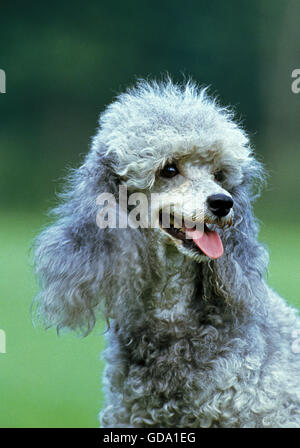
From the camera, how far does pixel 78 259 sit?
2082 millimetres

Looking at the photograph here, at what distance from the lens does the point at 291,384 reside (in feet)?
6.97

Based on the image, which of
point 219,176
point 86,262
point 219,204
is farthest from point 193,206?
point 86,262

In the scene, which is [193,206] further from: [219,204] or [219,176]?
[219,176]

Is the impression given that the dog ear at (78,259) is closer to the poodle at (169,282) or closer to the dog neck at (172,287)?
the poodle at (169,282)

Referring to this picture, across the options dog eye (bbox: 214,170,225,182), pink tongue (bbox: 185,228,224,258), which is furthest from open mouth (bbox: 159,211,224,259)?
dog eye (bbox: 214,170,225,182)

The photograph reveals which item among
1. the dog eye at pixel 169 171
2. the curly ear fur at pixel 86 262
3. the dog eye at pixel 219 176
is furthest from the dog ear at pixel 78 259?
the dog eye at pixel 219 176

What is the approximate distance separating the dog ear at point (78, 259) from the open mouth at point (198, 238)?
0.15m

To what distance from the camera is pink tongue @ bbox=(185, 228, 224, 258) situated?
2018 mm

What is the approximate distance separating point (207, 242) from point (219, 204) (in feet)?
0.35

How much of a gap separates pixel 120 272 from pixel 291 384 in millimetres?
512

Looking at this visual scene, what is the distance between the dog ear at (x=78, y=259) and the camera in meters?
2.08

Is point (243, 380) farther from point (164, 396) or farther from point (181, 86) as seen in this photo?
point (181, 86)

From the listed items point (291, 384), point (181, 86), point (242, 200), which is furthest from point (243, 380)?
point (181, 86)

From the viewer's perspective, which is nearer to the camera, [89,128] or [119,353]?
[119,353]
